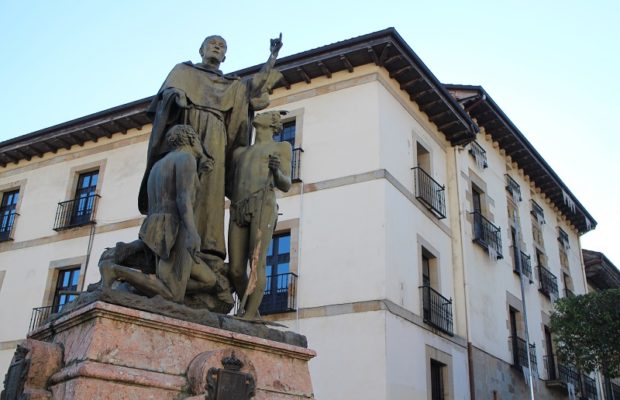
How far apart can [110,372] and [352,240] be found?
1091 centimetres

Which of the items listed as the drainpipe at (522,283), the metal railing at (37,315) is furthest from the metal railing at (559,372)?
the metal railing at (37,315)

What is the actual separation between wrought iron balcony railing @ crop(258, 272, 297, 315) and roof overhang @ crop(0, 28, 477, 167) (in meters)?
4.89

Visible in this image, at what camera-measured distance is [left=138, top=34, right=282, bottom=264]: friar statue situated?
515 centimetres

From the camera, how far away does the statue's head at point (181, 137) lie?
4902mm

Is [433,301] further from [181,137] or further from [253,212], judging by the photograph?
[181,137]

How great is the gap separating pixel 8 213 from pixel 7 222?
34 cm

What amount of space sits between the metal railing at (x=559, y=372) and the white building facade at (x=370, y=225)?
0.23m

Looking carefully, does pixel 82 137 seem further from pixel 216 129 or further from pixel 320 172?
pixel 216 129

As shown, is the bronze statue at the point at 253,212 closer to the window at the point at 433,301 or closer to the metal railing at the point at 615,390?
the window at the point at 433,301

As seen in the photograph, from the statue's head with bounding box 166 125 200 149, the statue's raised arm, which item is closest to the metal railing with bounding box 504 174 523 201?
the statue's raised arm

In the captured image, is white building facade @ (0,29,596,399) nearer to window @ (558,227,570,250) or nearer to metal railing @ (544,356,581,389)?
metal railing @ (544,356,581,389)

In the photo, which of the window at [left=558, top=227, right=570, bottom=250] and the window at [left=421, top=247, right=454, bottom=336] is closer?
the window at [left=421, top=247, right=454, bottom=336]

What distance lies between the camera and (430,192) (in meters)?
16.8

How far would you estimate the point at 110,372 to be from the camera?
3.64 m
